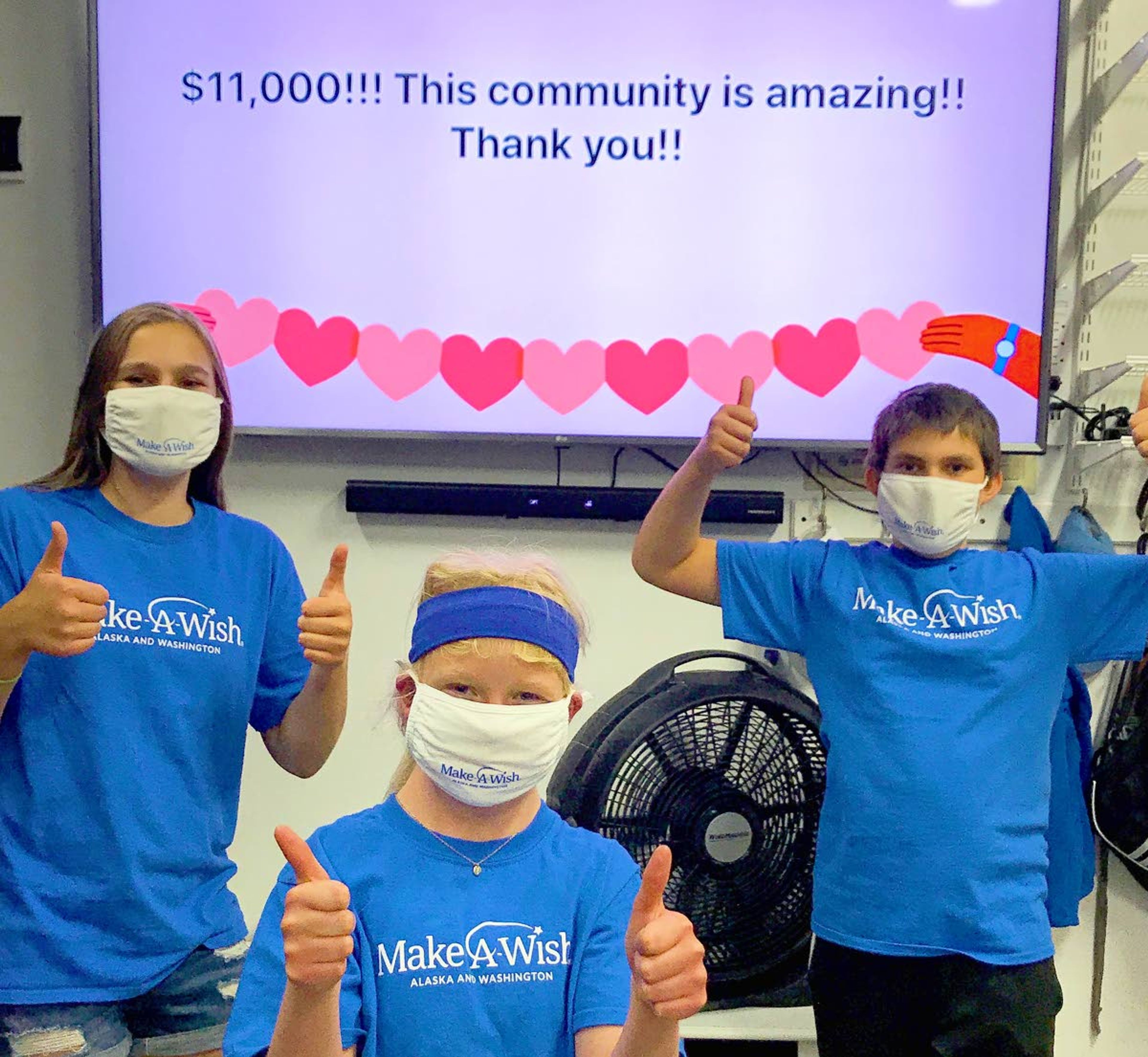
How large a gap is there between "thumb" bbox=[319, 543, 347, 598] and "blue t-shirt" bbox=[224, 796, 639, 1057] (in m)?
0.29

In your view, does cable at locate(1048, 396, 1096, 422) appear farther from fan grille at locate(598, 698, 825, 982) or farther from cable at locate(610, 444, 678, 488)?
fan grille at locate(598, 698, 825, 982)

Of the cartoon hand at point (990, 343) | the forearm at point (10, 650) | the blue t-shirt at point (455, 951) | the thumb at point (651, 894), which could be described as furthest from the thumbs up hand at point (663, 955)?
the cartoon hand at point (990, 343)

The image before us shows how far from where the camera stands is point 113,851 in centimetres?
128

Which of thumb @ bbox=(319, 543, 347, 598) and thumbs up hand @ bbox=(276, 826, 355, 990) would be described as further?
thumb @ bbox=(319, 543, 347, 598)

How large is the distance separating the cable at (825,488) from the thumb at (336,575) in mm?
1286

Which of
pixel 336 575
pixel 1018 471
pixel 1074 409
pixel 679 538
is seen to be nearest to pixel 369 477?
pixel 679 538

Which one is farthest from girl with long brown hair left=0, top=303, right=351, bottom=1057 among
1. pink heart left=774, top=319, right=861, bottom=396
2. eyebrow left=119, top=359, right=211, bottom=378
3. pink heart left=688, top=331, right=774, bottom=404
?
pink heart left=774, top=319, right=861, bottom=396

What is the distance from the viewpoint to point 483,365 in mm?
2264

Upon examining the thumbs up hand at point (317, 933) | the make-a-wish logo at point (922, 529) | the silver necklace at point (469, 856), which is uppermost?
the make-a-wish logo at point (922, 529)

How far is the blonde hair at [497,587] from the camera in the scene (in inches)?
41.1

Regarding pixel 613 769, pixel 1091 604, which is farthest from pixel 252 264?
pixel 1091 604

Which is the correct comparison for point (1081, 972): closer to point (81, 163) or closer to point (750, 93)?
point (750, 93)

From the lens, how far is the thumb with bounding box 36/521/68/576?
47.9 inches

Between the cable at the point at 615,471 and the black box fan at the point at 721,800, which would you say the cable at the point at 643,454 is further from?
the black box fan at the point at 721,800
